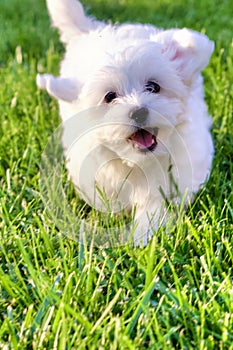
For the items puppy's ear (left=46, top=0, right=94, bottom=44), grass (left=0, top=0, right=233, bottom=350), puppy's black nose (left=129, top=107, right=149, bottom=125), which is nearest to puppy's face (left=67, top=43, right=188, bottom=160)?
puppy's black nose (left=129, top=107, right=149, bottom=125)

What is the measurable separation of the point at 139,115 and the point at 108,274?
57 centimetres

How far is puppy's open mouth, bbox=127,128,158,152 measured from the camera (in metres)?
2.32

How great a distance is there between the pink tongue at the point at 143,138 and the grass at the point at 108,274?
1.01 feet

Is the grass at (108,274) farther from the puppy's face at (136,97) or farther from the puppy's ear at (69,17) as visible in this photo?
the puppy's ear at (69,17)

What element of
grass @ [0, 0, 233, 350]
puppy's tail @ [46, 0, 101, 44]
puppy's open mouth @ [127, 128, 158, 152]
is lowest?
grass @ [0, 0, 233, 350]

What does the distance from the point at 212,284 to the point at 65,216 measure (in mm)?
728

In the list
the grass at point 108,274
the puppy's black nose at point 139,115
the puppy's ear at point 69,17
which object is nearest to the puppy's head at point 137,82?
the puppy's black nose at point 139,115

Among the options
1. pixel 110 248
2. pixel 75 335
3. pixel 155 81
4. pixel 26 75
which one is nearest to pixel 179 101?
pixel 155 81

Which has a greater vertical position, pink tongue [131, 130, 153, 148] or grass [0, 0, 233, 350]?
pink tongue [131, 130, 153, 148]

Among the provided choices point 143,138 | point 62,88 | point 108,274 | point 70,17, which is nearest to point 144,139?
point 143,138

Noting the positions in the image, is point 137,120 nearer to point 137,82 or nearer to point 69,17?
point 137,82

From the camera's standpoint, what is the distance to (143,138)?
2.34m

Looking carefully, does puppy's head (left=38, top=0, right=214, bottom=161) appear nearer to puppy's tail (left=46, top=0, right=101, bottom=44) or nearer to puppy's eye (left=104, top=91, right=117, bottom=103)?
puppy's eye (left=104, top=91, right=117, bottom=103)

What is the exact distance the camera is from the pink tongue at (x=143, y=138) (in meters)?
2.33
